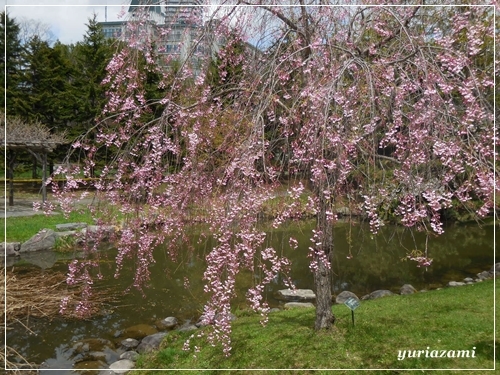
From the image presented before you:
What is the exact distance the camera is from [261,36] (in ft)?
11.5

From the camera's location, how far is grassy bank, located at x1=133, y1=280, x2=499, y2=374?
2967 millimetres

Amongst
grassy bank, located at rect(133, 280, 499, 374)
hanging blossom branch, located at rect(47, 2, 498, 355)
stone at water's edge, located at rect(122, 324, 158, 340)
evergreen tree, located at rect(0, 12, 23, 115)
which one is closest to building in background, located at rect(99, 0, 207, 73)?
hanging blossom branch, located at rect(47, 2, 498, 355)

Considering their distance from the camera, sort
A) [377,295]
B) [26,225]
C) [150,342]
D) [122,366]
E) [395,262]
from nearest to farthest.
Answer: [122,366]
[150,342]
[377,295]
[395,262]
[26,225]

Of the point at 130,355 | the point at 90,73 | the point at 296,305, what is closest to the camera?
the point at 130,355

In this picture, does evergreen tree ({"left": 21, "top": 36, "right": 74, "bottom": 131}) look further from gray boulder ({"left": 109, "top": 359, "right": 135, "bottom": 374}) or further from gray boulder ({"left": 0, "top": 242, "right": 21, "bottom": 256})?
gray boulder ({"left": 109, "top": 359, "right": 135, "bottom": 374})

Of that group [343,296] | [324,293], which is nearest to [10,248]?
[343,296]

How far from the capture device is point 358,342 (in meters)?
3.21

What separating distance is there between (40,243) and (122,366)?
528cm

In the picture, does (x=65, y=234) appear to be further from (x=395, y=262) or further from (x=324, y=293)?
(x=324, y=293)

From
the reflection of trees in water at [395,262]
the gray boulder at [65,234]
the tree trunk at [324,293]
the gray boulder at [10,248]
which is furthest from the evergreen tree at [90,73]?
the tree trunk at [324,293]

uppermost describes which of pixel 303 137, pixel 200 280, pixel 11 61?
pixel 11 61

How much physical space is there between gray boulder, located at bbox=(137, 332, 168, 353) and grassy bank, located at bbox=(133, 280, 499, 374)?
143 millimetres

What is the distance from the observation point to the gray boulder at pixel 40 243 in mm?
8062

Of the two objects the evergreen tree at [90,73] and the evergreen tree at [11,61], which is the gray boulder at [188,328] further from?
the evergreen tree at [11,61]
